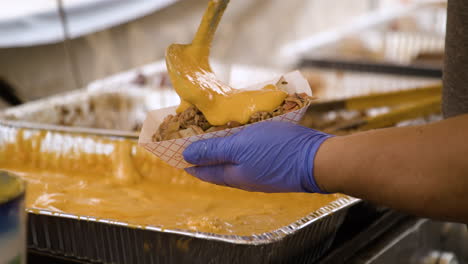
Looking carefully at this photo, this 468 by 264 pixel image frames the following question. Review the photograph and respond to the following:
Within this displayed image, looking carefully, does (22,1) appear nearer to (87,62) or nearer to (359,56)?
(87,62)

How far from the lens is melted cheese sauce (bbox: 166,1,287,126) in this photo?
1077 mm

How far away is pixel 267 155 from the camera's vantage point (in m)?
1.00

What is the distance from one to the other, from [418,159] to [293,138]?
25cm

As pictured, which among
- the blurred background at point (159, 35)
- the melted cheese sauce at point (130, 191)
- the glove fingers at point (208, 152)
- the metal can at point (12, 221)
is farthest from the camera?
the blurred background at point (159, 35)

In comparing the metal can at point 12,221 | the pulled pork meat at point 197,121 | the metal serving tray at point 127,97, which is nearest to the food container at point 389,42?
the metal serving tray at point 127,97

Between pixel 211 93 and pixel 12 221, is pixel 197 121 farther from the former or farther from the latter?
pixel 12 221

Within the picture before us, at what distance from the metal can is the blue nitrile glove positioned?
1.67 feet

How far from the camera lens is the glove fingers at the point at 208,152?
3.43ft

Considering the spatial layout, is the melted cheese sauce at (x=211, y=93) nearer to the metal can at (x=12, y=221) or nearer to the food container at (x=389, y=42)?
the metal can at (x=12, y=221)

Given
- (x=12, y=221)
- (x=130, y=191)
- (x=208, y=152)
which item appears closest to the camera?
(x=12, y=221)

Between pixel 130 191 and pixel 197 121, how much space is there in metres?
0.46

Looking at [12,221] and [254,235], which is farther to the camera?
→ [254,235]

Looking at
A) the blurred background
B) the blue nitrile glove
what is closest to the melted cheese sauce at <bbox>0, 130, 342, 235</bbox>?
the blue nitrile glove

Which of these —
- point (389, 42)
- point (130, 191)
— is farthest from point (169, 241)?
point (389, 42)
